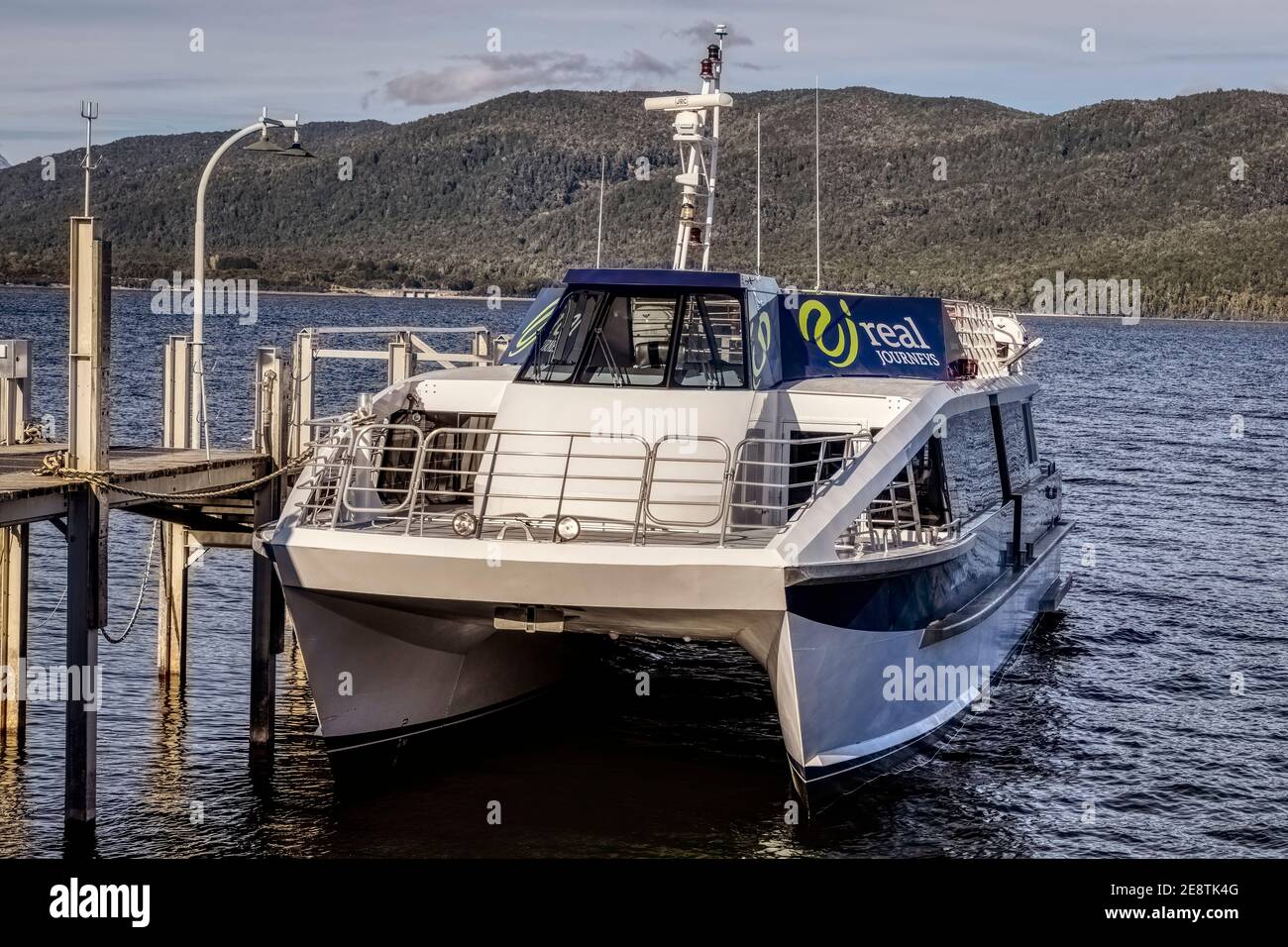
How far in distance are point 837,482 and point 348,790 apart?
4.70 meters

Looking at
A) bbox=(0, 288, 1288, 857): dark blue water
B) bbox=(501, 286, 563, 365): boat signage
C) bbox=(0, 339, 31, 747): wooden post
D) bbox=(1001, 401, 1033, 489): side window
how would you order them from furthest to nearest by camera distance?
bbox=(1001, 401, 1033, 489): side window, bbox=(501, 286, 563, 365): boat signage, bbox=(0, 339, 31, 747): wooden post, bbox=(0, 288, 1288, 857): dark blue water

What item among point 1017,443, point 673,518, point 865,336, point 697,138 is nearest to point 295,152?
point 697,138

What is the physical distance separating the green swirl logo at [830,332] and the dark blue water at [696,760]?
3.61 m

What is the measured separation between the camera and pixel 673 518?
41.7 feet

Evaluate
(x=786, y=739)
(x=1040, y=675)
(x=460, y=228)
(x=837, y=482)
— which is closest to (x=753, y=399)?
(x=837, y=482)

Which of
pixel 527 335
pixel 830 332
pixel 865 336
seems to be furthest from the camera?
pixel 527 335

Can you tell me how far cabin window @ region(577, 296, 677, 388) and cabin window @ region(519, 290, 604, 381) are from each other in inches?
5.0

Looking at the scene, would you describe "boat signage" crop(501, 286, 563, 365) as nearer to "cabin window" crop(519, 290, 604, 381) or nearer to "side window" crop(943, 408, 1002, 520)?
"cabin window" crop(519, 290, 604, 381)

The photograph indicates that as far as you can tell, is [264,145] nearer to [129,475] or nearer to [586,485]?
[129,475]

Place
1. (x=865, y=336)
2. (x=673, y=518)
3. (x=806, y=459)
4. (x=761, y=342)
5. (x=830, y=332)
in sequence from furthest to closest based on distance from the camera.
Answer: (x=865, y=336) → (x=830, y=332) → (x=806, y=459) → (x=761, y=342) → (x=673, y=518)

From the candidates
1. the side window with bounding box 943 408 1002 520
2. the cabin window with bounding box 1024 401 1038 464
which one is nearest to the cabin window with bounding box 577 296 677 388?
the side window with bounding box 943 408 1002 520

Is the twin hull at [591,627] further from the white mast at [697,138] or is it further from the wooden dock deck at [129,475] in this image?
the white mast at [697,138]

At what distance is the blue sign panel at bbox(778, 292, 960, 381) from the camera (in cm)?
1516

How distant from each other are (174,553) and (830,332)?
6688mm
